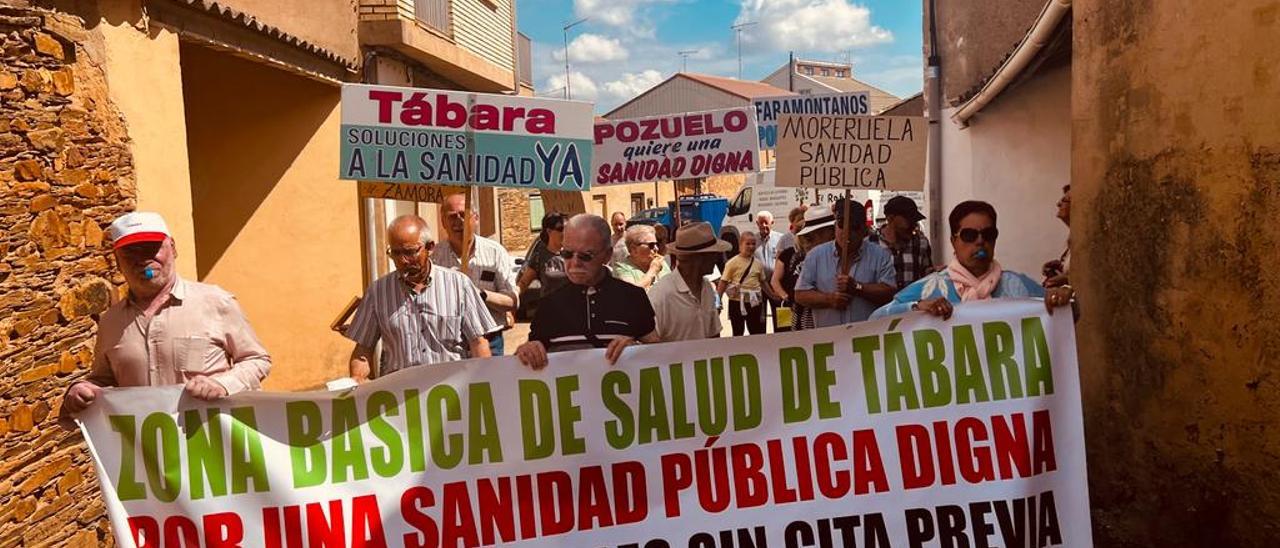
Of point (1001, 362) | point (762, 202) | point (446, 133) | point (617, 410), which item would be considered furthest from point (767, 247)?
point (762, 202)

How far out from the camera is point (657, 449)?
157 inches

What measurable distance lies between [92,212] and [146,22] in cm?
160

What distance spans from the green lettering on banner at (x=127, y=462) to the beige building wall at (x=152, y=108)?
122 inches

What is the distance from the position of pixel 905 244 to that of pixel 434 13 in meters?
8.23

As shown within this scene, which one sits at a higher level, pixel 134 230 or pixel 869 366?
pixel 134 230

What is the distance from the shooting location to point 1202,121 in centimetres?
446

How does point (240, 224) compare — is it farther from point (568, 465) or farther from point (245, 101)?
point (568, 465)

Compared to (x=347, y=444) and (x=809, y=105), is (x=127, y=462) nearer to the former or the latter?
(x=347, y=444)

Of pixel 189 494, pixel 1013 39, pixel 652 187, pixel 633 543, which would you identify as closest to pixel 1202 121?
pixel 633 543

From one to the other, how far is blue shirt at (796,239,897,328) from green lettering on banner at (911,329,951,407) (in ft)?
6.79

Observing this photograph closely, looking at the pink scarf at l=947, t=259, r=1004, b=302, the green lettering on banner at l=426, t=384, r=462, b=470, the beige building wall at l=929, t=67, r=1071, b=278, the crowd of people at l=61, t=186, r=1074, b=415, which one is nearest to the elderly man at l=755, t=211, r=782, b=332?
the beige building wall at l=929, t=67, r=1071, b=278

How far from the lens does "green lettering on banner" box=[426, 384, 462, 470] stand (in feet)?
12.8

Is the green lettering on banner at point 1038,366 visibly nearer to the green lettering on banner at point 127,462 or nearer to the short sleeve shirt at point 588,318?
the short sleeve shirt at point 588,318

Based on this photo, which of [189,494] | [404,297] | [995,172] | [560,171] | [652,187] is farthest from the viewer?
[652,187]
